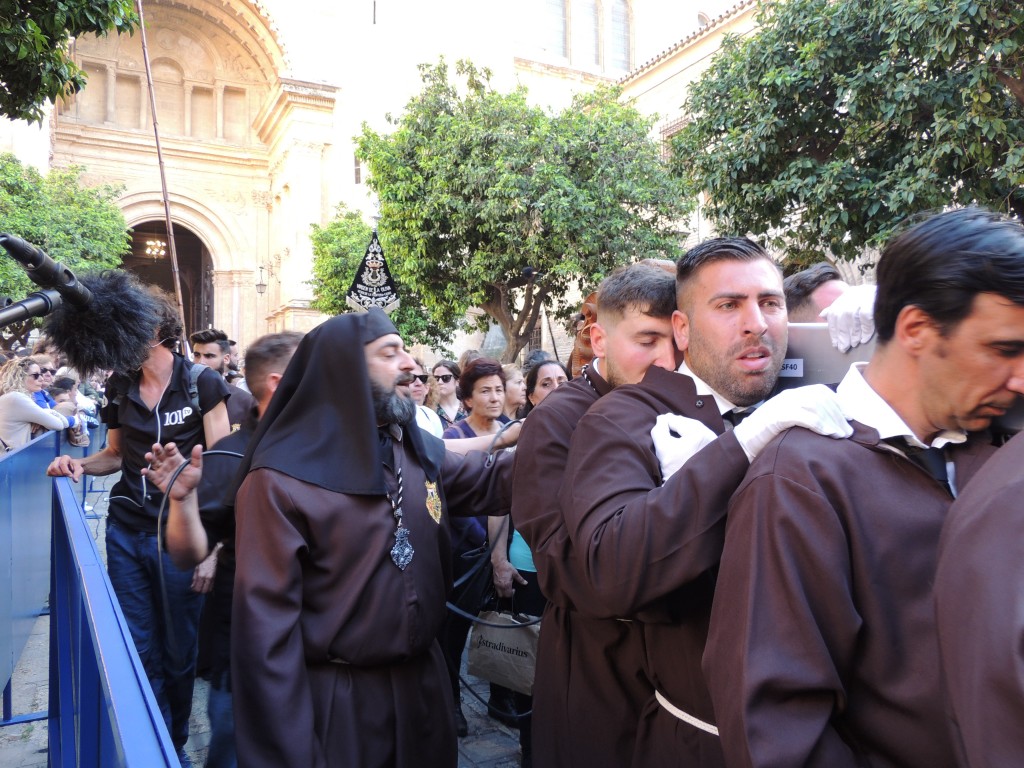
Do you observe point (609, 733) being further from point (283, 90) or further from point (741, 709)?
point (283, 90)

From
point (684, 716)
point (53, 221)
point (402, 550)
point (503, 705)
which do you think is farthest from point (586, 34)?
point (684, 716)

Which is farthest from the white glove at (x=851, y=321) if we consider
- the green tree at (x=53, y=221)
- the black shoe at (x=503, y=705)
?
the green tree at (x=53, y=221)

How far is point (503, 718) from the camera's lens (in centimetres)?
491

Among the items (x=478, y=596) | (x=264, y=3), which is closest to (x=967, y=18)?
(x=478, y=596)

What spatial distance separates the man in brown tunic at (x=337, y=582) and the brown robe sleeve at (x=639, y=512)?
2.91 ft

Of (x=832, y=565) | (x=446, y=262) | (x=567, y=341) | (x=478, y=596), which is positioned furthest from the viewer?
(x=567, y=341)

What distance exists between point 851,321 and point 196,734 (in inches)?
176

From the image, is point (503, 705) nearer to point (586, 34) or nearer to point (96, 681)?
point (96, 681)

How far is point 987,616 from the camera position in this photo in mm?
1067

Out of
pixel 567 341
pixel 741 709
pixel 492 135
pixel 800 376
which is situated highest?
pixel 492 135

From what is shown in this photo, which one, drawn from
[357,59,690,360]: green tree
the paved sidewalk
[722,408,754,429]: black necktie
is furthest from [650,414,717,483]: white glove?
[357,59,690,360]: green tree

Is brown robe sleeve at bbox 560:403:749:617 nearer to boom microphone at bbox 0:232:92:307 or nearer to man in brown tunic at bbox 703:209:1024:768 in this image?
man in brown tunic at bbox 703:209:1024:768

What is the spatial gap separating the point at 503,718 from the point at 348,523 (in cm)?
280

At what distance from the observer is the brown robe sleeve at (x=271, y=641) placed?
2.38 meters
